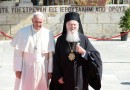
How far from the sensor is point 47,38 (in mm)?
5785

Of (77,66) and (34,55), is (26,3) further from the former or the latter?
(77,66)

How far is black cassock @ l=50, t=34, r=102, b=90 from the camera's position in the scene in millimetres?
5414

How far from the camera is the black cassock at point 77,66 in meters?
5.41

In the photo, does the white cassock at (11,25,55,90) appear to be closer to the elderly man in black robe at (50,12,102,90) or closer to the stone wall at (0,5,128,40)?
the elderly man in black robe at (50,12,102,90)

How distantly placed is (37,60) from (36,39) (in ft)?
1.04

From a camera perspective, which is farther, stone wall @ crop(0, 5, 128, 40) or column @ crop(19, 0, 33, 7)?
column @ crop(19, 0, 33, 7)

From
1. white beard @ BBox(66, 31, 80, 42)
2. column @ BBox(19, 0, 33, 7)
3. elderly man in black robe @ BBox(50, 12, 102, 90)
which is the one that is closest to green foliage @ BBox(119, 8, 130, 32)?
column @ BBox(19, 0, 33, 7)

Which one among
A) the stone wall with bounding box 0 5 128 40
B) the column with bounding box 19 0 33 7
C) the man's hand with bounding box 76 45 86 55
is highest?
the column with bounding box 19 0 33 7

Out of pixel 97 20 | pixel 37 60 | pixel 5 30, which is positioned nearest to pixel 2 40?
pixel 5 30

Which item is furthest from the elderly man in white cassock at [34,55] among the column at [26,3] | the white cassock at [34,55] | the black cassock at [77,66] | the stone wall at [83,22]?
the column at [26,3]

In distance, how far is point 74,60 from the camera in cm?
542

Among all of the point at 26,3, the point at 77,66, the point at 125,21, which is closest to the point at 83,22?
the point at 125,21

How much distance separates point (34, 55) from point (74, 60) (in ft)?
2.28

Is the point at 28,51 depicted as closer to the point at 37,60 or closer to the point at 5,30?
the point at 37,60
